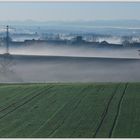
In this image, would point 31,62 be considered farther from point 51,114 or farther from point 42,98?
point 51,114

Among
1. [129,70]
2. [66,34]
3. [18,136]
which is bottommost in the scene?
[18,136]

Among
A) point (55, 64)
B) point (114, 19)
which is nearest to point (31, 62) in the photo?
point (55, 64)

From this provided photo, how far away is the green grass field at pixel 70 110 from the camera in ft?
18.5

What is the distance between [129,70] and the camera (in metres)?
7.72

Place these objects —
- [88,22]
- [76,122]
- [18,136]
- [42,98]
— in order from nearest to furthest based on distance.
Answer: [18,136]
[76,122]
[42,98]
[88,22]

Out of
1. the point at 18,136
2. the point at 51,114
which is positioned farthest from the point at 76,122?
the point at 18,136

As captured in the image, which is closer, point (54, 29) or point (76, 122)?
point (76, 122)

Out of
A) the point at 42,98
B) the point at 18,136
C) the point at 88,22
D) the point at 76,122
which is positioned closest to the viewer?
the point at 18,136

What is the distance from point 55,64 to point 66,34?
576 mm

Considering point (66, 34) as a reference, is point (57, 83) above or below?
below

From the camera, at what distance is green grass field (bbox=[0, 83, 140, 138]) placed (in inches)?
222

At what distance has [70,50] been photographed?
781 centimetres

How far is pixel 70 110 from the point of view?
6.57 m

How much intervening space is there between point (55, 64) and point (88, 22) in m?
0.94
